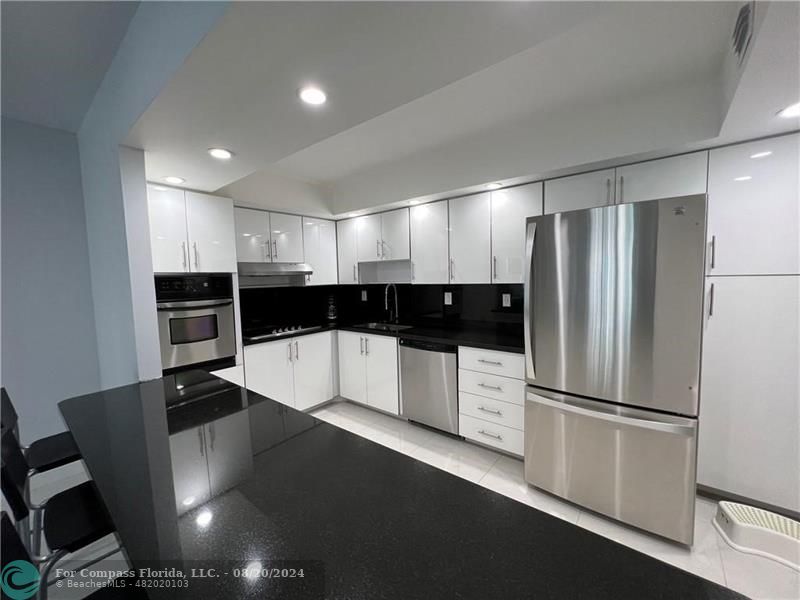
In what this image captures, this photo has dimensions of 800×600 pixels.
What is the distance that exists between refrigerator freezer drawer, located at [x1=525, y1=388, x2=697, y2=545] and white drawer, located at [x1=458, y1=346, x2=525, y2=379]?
11.5 inches

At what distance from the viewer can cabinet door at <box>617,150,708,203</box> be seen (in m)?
1.85

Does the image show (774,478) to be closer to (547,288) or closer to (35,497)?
(547,288)

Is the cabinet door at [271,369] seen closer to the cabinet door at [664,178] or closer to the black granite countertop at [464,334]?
the black granite countertop at [464,334]

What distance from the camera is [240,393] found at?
1.62m

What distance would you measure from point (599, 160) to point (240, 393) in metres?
2.44

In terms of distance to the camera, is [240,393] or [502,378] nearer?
[240,393]

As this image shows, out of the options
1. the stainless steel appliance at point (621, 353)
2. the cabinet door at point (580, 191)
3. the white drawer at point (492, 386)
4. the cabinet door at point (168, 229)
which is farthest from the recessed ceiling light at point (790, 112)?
the cabinet door at point (168, 229)

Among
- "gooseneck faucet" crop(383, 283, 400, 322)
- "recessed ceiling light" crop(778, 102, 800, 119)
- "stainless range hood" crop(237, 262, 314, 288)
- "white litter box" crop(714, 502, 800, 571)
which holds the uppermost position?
"recessed ceiling light" crop(778, 102, 800, 119)

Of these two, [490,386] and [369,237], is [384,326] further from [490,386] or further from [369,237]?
[490,386]

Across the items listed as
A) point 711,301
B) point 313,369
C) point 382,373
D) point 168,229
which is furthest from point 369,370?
point 711,301

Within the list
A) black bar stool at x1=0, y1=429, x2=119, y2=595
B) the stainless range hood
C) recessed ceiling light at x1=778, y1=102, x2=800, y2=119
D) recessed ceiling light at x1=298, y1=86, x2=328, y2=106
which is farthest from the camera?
the stainless range hood

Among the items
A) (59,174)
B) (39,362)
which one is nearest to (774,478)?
(39,362)

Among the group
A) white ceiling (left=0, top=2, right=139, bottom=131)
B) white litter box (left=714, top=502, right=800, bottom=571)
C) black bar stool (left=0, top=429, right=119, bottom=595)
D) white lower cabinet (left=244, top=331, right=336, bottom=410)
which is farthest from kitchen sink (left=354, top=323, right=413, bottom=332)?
white ceiling (left=0, top=2, right=139, bottom=131)

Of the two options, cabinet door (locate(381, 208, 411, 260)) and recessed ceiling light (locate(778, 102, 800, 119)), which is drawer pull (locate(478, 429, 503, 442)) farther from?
recessed ceiling light (locate(778, 102, 800, 119))
